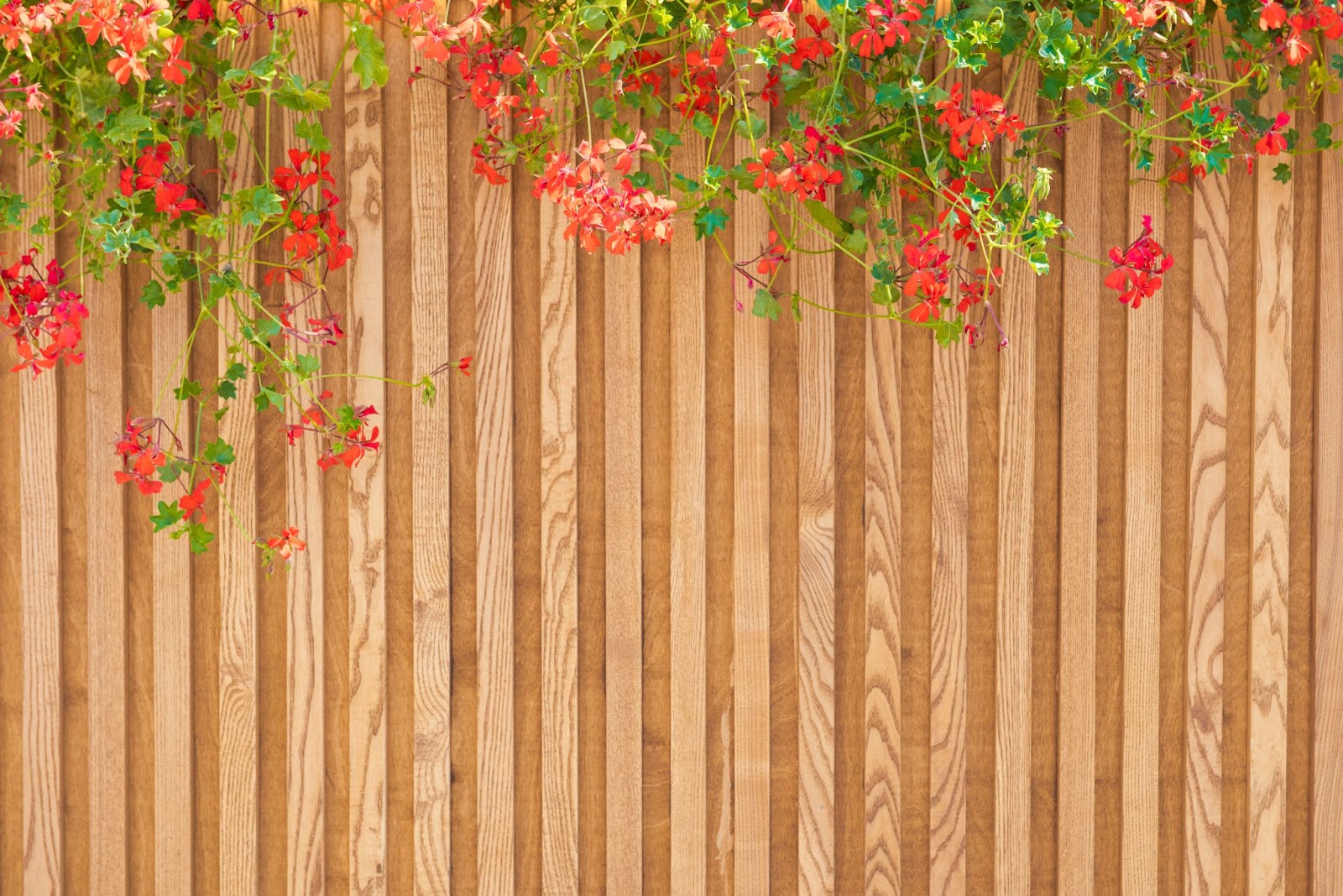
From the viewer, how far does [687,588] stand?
6.00ft

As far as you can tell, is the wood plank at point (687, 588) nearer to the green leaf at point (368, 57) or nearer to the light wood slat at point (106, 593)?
the green leaf at point (368, 57)

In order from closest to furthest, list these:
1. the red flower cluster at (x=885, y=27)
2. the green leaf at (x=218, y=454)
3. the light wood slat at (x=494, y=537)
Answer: the red flower cluster at (x=885, y=27), the green leaf at (x=218, y=454), the light wood slat at (x=494, y=537)

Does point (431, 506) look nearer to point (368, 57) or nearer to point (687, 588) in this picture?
point (687, 588)

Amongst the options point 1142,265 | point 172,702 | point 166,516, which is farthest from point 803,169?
point 172,702

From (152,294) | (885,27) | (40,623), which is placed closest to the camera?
(885,27)

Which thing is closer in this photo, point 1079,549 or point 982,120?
point 982,120

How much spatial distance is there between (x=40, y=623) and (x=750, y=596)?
3.86ft

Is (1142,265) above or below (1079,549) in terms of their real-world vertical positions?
above

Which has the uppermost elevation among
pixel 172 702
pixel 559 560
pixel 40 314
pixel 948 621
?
pixel 40 314

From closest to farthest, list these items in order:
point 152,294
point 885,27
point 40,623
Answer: point 885,27, point 152,294, point 40,623

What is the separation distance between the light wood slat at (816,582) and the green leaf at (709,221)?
114mm

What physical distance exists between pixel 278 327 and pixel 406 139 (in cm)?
38

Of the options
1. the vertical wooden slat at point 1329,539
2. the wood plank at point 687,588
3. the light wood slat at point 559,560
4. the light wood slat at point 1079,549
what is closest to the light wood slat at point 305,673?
the light wood slat at point 559,560

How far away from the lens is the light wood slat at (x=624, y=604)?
1.82 m
